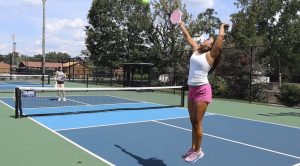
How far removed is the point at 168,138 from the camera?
8.84 meters

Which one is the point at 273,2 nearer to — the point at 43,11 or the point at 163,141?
the point at 43,11

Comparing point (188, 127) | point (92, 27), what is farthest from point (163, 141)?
point (92, 27)

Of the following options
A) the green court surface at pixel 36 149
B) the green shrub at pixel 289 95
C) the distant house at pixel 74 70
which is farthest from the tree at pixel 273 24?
the green court surface at pixel 36 149

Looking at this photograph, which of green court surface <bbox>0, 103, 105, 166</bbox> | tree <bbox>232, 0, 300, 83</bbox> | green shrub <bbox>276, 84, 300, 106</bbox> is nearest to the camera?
green court surface <bbox>0, 103, 105, 166</bbox>

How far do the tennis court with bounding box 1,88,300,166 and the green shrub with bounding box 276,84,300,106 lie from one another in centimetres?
849

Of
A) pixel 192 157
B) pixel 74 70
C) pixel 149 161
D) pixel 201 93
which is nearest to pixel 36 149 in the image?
pixel 149 161

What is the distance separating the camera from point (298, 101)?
20.3 metres

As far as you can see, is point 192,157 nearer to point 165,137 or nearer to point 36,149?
point 36,149

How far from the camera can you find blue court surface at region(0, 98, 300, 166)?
6.93m

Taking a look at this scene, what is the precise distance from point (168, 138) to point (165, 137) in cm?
14

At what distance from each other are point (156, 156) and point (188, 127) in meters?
3.59

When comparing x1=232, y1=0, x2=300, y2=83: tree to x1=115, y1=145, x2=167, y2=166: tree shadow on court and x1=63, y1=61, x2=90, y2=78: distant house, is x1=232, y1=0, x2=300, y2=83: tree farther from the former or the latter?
x1=115, y1=145, x2=167, y2=166: tree shadow on court

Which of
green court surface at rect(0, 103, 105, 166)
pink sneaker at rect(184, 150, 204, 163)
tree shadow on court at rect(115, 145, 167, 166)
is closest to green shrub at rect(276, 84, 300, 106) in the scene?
green court surface at rect(0, 103, 105, 166)

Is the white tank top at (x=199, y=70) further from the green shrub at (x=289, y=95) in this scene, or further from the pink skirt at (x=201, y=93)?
the green shrub at (x=289, y=95)
